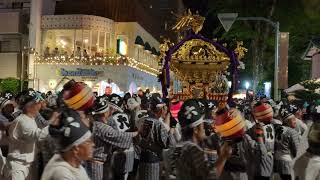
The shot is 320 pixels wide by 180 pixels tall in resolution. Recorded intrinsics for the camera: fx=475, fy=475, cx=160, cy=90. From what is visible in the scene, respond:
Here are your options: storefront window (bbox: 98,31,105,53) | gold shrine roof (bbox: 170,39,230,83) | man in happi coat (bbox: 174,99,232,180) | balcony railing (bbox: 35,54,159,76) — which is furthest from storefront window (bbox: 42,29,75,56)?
man in happi coat (bbox: 174,99,232,180)

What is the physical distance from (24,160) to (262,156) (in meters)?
4.27

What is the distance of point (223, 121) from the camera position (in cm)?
470

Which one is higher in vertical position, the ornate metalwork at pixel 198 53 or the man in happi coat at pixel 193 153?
the ornate metalwork at pixel 198 53

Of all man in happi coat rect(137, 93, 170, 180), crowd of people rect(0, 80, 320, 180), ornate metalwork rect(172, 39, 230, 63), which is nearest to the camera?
crowd of people rect(0, 80, 320, 180)

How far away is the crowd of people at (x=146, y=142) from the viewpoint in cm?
409

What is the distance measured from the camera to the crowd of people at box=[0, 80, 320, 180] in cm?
409

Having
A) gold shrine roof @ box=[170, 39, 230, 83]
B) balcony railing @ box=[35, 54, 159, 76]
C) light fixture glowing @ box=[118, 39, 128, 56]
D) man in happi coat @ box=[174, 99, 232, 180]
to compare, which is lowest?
man in happi coat @ box=[174, 99, 232, 180]

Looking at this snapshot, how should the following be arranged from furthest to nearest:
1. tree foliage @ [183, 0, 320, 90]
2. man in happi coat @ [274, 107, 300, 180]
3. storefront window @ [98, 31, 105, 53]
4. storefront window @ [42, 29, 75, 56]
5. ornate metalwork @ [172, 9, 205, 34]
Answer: storefront window @ [98, 31, 105, 53], storefront window @ [42, 29, 75, 56], tree foliage @ [183, 0, 320, 90], ornate metalwork @ [172, 9, 205, 34], man in happi coat @ [274, 107, 300, 180]

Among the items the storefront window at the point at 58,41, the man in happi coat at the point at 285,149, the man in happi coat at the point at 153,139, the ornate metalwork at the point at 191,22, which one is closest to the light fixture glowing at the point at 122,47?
the storefront window at the point at 58,41

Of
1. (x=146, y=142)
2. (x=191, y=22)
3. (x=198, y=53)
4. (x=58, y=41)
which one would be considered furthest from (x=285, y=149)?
(x=58, y=41)

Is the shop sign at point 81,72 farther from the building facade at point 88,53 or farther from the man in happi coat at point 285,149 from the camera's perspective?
the man in happi coat at point 285,149

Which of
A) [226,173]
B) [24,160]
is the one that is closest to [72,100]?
[24,160]

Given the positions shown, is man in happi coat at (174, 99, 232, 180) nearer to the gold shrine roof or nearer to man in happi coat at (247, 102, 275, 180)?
man in happi coat at (247, 102, 275, 180)

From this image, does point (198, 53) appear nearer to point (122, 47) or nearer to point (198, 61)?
point (198, 61)
